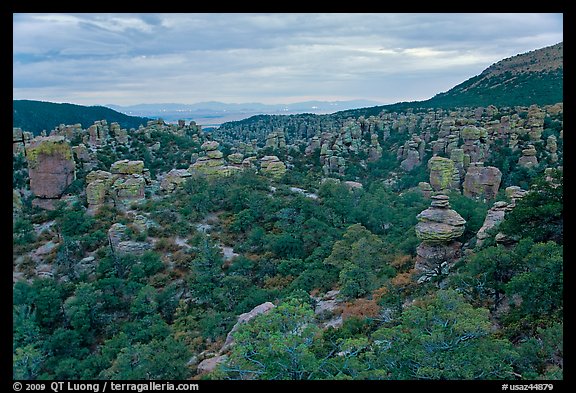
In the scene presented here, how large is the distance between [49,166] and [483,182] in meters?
25.2

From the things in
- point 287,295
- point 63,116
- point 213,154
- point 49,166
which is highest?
point 63,116

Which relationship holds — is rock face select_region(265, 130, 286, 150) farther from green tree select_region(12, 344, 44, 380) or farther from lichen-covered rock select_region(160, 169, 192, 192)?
green tree select_region(12, 344, 44, 380)

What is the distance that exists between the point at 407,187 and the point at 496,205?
2084 centimetres

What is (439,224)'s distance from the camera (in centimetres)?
1312

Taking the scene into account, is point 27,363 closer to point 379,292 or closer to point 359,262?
point 379,292

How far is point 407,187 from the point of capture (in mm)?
34812

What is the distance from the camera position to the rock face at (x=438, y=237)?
42.2 ft

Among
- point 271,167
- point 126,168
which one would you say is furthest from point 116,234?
point 271,167

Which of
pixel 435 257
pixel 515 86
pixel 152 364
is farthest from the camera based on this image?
pixel 515 86

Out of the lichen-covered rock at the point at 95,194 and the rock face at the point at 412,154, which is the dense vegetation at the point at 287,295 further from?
the rock face at the point at 412,154

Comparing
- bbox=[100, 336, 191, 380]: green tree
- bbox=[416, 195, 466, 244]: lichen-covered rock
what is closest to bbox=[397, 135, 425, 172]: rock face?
bbox=[416, 195, 466, 244]: lichen-covered rock
